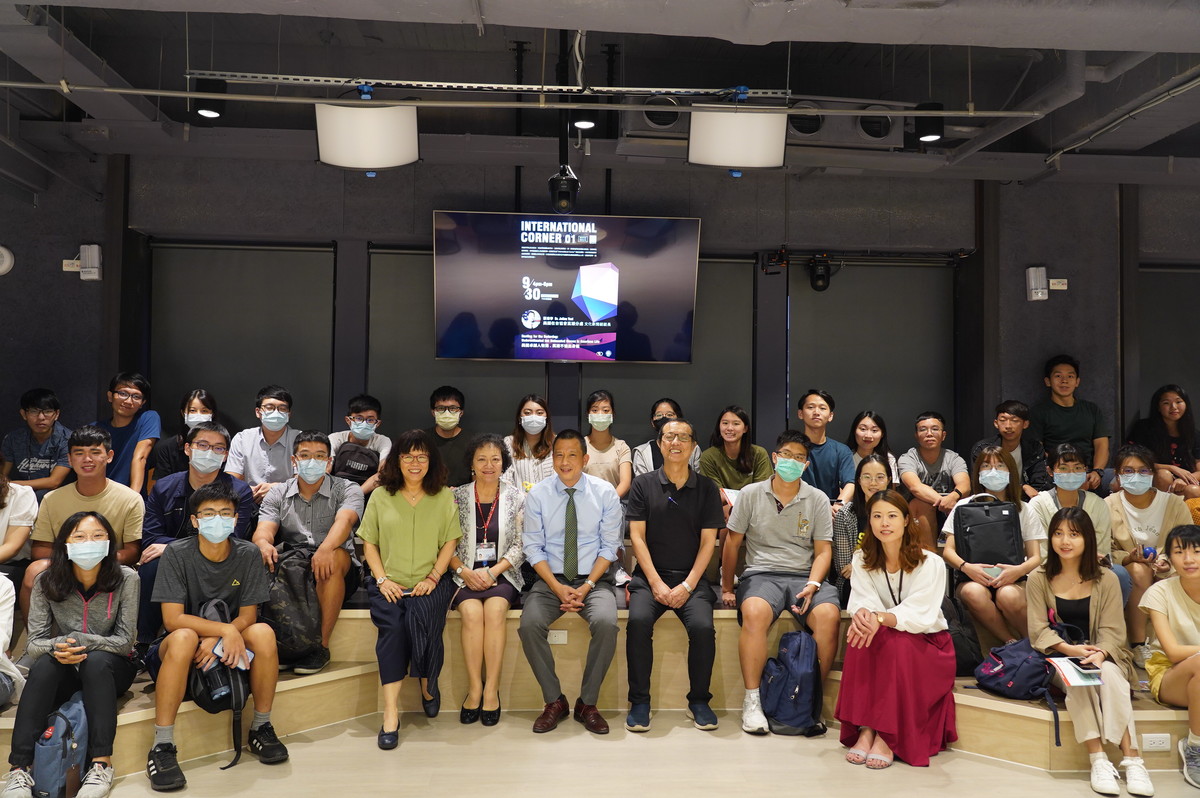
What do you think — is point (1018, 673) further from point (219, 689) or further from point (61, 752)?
point (61, 752)

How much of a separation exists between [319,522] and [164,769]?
1460 millimetres

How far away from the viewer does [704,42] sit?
22.0 feet

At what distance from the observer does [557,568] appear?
5004 mm

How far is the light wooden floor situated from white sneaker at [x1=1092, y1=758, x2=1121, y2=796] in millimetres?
47

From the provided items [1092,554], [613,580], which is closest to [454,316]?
[613,580]

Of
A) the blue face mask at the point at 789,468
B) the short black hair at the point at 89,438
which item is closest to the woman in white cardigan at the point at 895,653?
the blue face mask at the point at 789,468

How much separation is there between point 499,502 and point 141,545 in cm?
180

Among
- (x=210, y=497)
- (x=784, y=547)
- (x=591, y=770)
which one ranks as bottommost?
(x=591, y=770)

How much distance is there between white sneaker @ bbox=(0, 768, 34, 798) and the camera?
366 cm

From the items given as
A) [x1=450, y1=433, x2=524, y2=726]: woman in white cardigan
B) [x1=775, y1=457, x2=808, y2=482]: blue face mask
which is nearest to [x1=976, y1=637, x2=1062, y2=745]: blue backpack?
[x1=775, y1=457, x2=808, y2=482]: blue face mask

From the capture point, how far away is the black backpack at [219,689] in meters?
4.08

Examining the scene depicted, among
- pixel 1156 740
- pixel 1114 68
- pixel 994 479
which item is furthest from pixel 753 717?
pixel 1114 68

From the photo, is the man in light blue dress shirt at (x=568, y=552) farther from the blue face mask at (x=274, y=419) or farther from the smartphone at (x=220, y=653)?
the blue face mask at (x=274, y=419)

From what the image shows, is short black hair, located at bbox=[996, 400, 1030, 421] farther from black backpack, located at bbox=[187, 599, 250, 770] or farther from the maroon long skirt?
black backpack, located at bbox=[187, 599, 250, 770]
